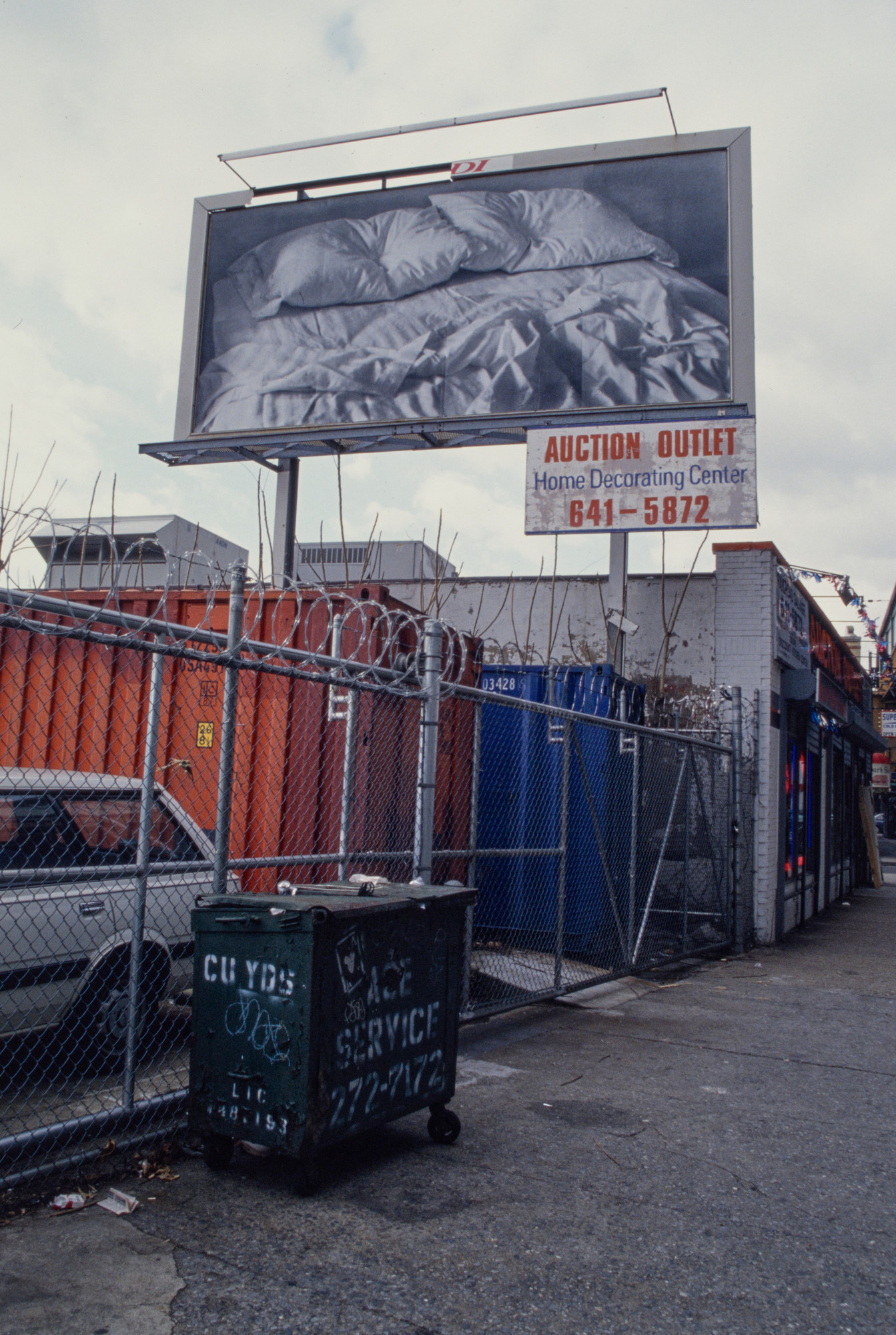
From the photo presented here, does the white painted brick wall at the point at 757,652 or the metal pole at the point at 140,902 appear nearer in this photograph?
the metal pole at the point at 140,902

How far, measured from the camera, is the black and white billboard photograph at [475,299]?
1434 centimetres

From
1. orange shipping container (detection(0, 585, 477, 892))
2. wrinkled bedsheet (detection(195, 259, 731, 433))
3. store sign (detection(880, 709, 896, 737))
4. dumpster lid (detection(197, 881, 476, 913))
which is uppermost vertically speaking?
wrinkled bedsheet (detection(195, 259, 731, 433))

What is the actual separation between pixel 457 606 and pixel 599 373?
3.83m

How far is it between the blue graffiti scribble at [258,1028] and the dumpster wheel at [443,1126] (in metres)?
1.06

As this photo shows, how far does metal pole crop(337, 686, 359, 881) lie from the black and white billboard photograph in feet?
31.9

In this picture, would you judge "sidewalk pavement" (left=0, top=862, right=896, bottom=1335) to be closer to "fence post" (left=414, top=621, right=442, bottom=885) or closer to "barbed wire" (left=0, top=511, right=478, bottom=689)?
"fence post" (left=414, top=621, right=442, bottom=885)

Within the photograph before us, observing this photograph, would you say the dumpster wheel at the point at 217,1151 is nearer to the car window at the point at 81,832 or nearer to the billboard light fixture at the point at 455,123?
the car window at the point at 81,832

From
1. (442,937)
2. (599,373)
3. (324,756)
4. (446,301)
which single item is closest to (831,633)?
(599,373)

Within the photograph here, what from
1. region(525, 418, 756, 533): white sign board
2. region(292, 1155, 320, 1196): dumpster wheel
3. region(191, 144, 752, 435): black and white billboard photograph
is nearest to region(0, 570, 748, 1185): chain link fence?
region(292, 1155, 320, 1196): dumpster wheel

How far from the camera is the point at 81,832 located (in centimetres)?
530

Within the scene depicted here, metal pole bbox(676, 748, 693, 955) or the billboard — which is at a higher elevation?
the billboard

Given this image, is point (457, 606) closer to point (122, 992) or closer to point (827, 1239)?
point (122, 992)

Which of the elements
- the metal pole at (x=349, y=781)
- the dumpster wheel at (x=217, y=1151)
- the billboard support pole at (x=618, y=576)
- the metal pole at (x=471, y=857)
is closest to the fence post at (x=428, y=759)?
the metal pole at (x=349, y=781)

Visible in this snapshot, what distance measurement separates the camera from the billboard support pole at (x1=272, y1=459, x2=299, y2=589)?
15.6 m
